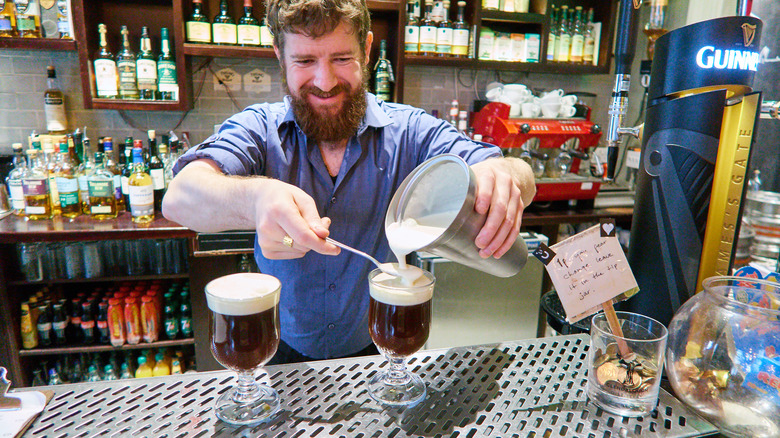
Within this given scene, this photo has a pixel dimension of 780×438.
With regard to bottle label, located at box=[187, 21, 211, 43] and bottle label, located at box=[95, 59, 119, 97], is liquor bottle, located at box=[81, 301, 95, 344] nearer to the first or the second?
bottle label, located at box=[95, 59, 119, 97]

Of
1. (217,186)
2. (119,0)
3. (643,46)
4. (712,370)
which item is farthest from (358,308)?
(643,46)

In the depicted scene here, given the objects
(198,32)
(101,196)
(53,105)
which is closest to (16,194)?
(101,196)

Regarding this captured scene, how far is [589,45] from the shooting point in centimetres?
315

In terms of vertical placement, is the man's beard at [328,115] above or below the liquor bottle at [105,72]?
below

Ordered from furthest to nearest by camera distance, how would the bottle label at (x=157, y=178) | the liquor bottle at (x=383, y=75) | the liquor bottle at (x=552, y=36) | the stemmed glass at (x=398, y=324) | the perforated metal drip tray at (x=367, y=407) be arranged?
1. the liquor bottle at (x=552, y=36)
2. the liquor bottle at (x=383, y=75)
3. the bottle label at (x=157, y=178)
4. the stemmed glass at (x=398, y=324)
5. the perforated metal drip tray at (x=367, y=407)

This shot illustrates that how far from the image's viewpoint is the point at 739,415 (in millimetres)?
797

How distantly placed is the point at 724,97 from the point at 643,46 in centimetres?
299

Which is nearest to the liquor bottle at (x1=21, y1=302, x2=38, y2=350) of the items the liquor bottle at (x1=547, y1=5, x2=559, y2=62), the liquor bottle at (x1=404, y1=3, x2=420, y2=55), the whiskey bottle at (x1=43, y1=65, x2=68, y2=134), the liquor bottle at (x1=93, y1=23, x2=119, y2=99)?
the whiskey bottle at (x1=43, y1=65, x2=68, y2=134)

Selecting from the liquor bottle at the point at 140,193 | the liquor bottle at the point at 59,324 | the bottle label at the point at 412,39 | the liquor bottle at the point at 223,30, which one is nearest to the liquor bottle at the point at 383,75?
the bottle label at the point at 412,39

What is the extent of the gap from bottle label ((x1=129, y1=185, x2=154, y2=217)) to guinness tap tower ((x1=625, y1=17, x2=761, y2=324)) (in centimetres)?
215

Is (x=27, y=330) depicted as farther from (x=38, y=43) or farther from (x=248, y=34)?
(x=248, y=34)

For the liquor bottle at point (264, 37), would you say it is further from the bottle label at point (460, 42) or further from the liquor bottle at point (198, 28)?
the bottle label at point (460, 42)

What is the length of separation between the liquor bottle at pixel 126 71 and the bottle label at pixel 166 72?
0.12m

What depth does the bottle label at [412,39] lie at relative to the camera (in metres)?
2.85
